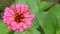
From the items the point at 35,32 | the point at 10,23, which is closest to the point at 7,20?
the point at 10,23

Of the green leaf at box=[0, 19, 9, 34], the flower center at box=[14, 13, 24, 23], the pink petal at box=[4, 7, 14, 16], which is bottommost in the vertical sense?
the green leaf at box=[0, 19, 9, 34]

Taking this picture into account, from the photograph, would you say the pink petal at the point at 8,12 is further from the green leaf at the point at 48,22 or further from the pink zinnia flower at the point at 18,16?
the green leaf at the point at 48,22

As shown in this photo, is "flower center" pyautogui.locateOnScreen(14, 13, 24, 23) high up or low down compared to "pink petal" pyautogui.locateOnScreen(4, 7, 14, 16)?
down

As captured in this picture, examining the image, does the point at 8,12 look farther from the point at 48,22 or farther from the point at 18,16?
the point at 48,22

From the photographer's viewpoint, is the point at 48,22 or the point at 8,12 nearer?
the point at 8,12

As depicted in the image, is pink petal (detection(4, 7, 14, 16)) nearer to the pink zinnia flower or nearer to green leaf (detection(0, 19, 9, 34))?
the pink zinnia flower

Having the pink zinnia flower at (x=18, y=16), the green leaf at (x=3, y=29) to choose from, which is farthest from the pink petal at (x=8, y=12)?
the green leaf at (x=3, y=29)

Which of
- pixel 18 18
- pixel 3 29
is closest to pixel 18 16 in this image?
pixel 18 18

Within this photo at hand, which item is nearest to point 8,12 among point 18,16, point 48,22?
point 18,16

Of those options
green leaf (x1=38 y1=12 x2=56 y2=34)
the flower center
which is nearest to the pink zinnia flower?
the flower center
